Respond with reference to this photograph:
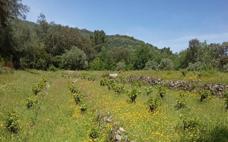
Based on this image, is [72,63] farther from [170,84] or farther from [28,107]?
[28,107]

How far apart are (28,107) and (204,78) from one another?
25.4 meters

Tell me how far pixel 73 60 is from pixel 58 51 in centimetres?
1234

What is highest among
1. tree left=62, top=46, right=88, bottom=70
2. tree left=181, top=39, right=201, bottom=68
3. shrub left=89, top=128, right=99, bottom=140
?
tree left=181, top=39, right=201, bottom=68

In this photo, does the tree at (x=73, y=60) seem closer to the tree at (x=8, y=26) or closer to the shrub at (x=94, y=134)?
the tree at (x=8, y=26)

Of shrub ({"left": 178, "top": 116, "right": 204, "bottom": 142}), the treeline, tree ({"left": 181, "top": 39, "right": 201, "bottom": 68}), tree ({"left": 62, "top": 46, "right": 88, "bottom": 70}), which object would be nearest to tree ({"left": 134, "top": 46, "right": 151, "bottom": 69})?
the treeline

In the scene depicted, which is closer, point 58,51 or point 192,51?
point 58,51

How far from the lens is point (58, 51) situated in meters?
114

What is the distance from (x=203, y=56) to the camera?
11231 cm

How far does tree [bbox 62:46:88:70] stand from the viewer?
102 m

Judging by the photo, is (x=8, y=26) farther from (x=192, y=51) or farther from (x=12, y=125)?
(x=192, y=51)

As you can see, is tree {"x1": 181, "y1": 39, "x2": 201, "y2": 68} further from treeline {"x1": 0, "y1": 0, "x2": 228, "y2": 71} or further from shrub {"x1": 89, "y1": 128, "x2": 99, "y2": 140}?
shrub {"x1": 89, "y1": 128, "x2": 99, "y2": 140}

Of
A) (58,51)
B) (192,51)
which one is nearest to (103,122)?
(58,51)

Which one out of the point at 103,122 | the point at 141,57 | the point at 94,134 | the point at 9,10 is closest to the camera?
the point at 94,134

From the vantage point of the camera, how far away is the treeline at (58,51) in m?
67.6
